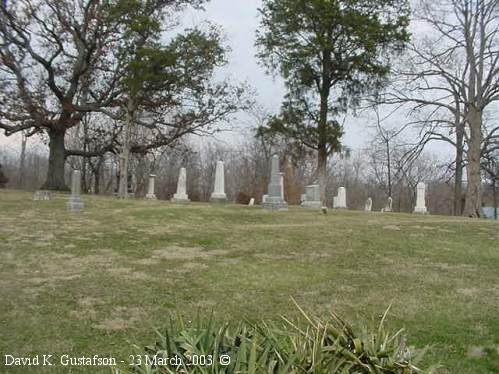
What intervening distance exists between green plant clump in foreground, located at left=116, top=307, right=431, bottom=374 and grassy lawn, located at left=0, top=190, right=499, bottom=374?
1.33 m

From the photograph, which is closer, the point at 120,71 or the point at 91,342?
the point at 91,342

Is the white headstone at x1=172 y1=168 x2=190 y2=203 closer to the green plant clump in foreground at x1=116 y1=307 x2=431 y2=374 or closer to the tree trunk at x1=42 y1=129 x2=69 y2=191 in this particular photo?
the tree trunk at x1=42 y1=129 x2=69 y2=191

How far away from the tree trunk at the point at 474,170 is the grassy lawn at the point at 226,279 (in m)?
11.2

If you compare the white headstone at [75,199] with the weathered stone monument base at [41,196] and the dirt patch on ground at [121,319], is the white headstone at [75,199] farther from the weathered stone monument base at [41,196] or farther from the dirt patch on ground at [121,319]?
the dirt patch on ground at [121,319]

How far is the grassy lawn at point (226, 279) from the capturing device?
547 centimetres

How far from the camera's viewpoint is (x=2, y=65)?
24.4m

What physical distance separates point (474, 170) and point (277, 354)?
24.4m

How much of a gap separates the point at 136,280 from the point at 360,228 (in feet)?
24.0

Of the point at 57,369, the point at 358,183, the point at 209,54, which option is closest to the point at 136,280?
the point at 57,369

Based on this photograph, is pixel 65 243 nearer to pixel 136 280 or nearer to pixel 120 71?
pixel 136 280

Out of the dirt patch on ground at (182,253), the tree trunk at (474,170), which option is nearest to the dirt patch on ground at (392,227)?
the dirt patch on ground at (182,253)

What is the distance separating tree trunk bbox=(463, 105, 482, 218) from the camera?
23.8 m

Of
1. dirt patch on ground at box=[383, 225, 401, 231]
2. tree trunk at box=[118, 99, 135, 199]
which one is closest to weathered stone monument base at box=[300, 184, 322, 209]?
tree trunk at box=[118, 99, 135, 199]

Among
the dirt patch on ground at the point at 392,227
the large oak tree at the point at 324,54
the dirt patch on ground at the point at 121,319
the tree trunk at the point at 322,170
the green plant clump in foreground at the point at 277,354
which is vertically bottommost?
the dirt patch on ground at the point at 121,319
